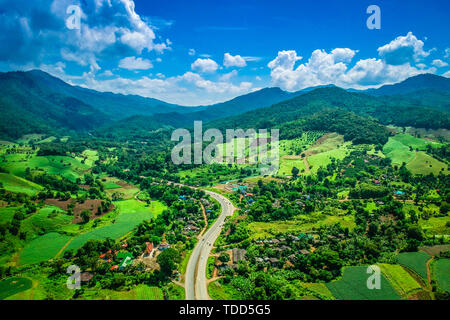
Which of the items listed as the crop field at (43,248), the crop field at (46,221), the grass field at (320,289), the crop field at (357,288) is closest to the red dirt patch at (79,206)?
the crop field at (46,221)

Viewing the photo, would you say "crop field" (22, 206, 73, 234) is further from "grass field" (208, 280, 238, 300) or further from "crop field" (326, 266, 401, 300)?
"crop field" (326, 266, 401, 300)

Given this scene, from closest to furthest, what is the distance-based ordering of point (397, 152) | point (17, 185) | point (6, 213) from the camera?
point (6, 213)
point (17, 185)
point (397, 152)

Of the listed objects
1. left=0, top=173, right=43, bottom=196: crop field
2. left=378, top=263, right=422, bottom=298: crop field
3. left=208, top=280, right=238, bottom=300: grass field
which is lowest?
left=208, top=280, right=238, bottom=300: grass field

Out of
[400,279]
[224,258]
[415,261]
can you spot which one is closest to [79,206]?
[224,258]

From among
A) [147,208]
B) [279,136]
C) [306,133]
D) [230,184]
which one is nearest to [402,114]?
[306,133]

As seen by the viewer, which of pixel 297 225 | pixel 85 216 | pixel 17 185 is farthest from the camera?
pixel 17 185

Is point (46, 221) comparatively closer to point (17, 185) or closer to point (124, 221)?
point (124, 221)

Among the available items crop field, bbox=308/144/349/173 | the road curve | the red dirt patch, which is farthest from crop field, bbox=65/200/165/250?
crop field, bbox=308/144/349/173
